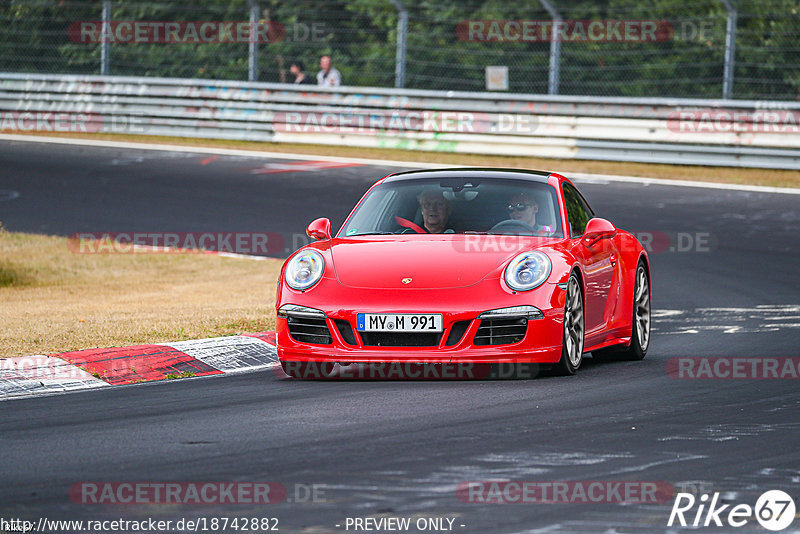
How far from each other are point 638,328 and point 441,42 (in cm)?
1519

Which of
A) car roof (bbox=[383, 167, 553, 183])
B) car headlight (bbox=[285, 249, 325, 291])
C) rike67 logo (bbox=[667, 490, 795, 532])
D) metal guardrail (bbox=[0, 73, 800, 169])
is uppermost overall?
metal guardrail (bbox=[0, 73, 800, 169])

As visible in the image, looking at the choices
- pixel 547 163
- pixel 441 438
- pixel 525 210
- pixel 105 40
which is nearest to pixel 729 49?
pixel 547 163

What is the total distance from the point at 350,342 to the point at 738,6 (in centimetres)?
1527

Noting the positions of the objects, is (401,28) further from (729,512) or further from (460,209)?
(729,512)

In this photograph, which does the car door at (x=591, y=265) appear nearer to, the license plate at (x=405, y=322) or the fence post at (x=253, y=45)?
the license plate at (x=405, y=322)

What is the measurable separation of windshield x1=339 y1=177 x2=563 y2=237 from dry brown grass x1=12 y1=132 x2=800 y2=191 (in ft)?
41.2

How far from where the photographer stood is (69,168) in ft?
75.9

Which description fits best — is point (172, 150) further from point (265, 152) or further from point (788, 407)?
point (788, 407)

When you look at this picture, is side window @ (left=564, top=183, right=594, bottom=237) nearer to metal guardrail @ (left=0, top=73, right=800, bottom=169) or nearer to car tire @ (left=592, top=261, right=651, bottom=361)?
car tire @ (left=592, top=261, right=651, bottom=361)

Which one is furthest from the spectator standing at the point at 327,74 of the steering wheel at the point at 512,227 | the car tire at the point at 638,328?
the steering wheel at the point at 512,227

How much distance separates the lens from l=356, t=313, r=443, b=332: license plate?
8.02 meters

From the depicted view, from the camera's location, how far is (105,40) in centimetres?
2609

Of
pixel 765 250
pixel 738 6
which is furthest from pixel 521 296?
pixel 738 6

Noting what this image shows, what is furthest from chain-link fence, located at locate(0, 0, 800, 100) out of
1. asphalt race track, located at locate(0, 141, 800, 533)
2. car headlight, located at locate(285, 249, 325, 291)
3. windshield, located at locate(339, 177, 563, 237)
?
car headlight, located at locate(285, 249, 325, 291)
